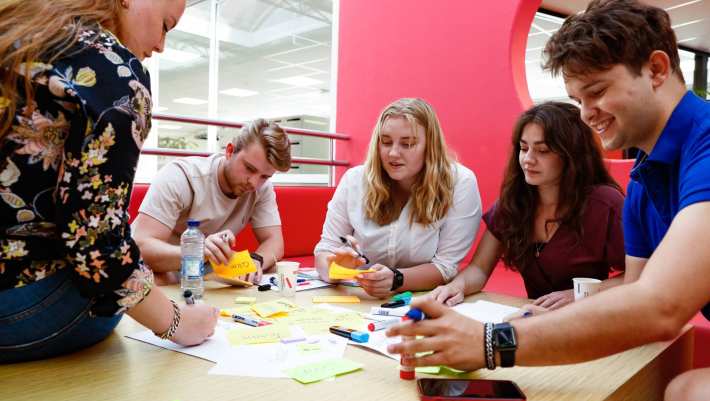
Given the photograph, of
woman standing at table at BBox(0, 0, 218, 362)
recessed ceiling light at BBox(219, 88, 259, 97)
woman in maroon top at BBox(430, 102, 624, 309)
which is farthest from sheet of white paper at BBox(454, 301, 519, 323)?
recessed ceiling light at BBox(219, 88, 259, 97)

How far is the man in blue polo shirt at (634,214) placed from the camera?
83cm

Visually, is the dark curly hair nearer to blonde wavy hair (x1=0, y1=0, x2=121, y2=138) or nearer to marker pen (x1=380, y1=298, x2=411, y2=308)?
marker pen (x1=380, y1=298, x2=411, y2=308)

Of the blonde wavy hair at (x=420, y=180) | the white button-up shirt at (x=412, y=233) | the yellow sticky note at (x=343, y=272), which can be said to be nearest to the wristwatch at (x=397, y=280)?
the yellow sticky note at (x=343, y=272)

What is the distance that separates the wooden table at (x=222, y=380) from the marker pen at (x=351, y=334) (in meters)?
0.03

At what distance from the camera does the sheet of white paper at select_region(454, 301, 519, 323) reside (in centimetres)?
135

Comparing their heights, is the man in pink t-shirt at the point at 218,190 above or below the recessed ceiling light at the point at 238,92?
below

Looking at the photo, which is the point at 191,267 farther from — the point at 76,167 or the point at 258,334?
the point at 76,167

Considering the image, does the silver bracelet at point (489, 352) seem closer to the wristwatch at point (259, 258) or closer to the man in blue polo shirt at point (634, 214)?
the man in blue polo shirt at point (634, 214)

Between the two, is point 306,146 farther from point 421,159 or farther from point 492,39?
point 421,159

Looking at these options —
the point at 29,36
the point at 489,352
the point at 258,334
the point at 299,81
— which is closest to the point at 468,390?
the point at 489,352

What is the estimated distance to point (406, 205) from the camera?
1941mm

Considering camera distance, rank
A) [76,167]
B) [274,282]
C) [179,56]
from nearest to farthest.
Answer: [76,167]
[274,282]
[179,56]

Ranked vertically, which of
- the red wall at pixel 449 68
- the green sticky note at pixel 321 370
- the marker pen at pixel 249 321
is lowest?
the marker pen at pixel 249 321

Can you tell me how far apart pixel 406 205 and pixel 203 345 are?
1075 mm
